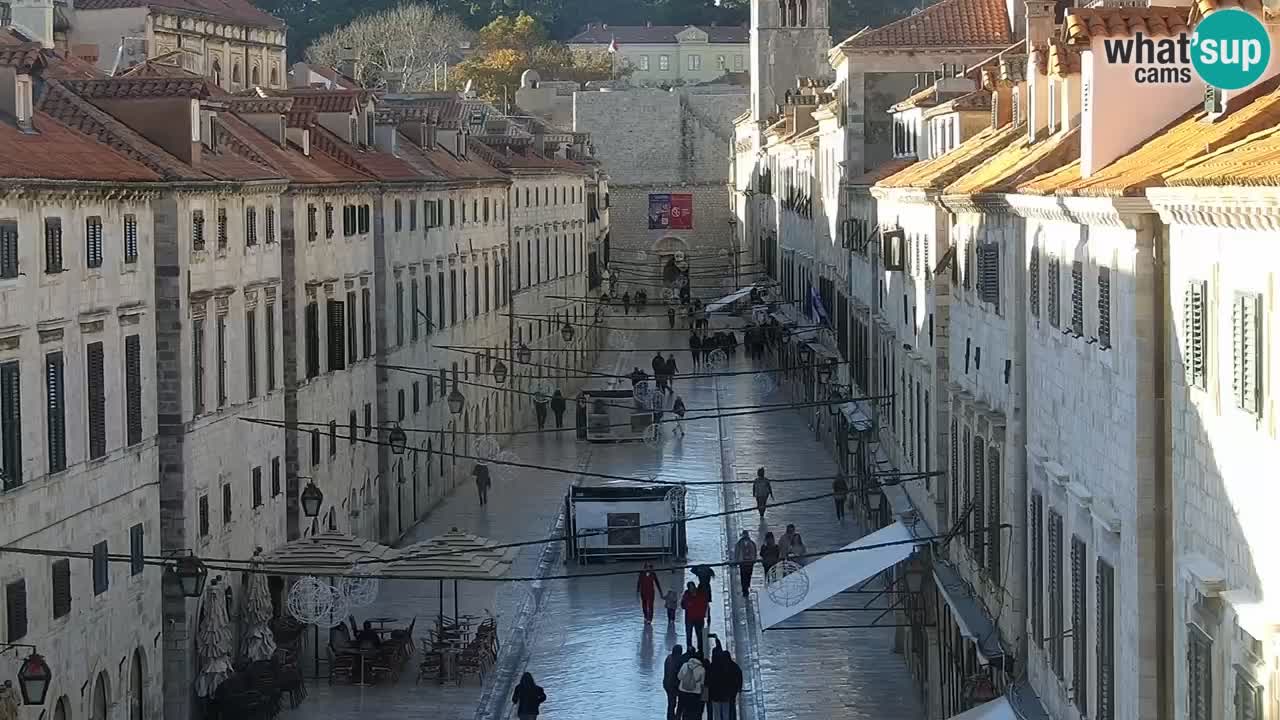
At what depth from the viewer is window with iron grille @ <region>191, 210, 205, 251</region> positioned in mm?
34600

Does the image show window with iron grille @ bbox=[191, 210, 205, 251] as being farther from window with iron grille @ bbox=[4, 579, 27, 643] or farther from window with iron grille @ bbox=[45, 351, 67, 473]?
window with iron grille @ bbox=[4, 579, 27, 643]

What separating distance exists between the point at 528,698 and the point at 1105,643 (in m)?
13.4

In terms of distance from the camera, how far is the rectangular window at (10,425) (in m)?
26.1

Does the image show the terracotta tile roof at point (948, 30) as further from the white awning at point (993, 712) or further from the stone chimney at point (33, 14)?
the white awning at point (993, 712)

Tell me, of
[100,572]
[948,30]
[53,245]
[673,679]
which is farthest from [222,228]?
[948,30]

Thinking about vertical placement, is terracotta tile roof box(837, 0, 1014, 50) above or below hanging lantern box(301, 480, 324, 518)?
above

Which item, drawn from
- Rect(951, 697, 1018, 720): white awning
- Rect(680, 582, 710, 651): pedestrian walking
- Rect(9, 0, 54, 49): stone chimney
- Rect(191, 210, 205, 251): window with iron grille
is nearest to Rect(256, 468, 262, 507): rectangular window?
Rect(191, 210, 205, 251): window with iron grille

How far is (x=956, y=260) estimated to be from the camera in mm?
32188

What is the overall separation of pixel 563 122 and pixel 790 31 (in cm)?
2069

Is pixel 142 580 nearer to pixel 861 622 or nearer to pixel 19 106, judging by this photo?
pixel 19 106

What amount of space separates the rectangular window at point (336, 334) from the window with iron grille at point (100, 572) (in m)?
15.1

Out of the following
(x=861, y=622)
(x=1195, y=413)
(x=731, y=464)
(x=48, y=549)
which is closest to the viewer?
(x=1195, y=413)

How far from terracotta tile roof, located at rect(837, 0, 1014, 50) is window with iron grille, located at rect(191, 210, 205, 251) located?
76.7 feet

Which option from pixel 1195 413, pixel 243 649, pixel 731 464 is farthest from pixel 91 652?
pixel 731 464
